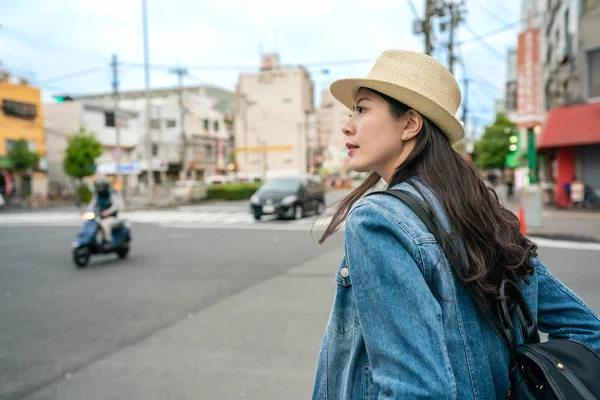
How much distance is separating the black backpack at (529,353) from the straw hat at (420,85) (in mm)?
251

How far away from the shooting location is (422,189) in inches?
49.1

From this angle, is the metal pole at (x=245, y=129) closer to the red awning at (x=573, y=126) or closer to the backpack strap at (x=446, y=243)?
the red awning at (x=573, y=126)

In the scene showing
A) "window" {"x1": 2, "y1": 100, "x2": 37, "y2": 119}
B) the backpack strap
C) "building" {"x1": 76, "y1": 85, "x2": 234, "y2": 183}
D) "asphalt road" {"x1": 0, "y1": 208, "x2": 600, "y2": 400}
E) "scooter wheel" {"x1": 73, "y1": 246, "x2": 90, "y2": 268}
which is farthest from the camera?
"building" {"x1": 76, "y1": 85, "x2": 234, "y2": 183}

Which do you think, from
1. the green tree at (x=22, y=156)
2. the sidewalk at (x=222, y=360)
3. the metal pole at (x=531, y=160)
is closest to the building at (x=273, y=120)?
the green tree at (x=22, y=156)

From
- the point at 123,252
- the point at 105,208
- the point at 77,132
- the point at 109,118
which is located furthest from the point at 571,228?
the point at 109,118

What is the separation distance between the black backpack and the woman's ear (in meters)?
0.20

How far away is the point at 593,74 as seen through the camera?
17.9 m

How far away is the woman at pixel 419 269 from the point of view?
1065 millimetres

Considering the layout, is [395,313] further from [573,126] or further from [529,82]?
[529,82]

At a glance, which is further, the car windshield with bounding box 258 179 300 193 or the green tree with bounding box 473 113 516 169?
the green tree with bounding box 473 113 516 169

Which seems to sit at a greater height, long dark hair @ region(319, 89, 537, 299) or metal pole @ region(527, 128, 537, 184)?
metal pole @ region(527, 128, 537, 184)

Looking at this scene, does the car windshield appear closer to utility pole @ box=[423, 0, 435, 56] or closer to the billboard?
utility pole @ box=[423, 0, 435, 56]

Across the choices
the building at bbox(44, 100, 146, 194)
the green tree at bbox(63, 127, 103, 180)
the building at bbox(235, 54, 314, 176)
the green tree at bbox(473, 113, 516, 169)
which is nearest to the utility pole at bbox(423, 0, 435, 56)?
the green tree at bbox(63, 127, 103, 180)

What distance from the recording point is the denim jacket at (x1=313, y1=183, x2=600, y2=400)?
105 centimetres
